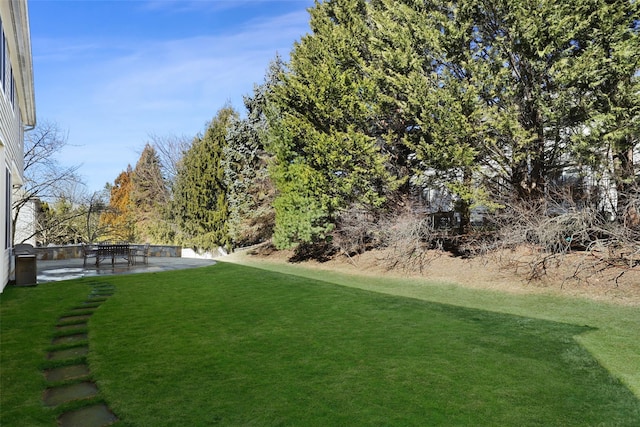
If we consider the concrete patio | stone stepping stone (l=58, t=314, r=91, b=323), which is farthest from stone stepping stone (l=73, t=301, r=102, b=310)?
the concrete patio

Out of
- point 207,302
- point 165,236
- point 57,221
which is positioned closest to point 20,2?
point 207,302

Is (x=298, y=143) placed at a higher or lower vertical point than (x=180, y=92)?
lower

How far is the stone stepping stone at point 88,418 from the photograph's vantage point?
3117mm

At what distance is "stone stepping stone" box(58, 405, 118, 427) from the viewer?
312cm

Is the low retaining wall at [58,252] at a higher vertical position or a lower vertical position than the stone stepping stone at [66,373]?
higher

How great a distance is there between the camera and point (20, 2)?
8.86 m

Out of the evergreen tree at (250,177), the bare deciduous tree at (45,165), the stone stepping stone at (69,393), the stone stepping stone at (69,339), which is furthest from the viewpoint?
the evergreen tree at (250,177)

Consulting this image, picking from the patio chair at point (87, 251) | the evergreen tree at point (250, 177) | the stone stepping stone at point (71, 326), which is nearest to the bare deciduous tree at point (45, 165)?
the patio chair at point (87, 251)

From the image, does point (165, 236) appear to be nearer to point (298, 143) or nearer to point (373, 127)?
point (298, 143)

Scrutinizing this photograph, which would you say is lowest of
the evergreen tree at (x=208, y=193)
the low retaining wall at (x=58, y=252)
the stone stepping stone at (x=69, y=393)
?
the stone stepping stone at (x=69, y=393)

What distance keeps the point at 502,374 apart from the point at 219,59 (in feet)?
53.4

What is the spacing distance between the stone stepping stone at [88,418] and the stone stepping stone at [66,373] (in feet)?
2.84

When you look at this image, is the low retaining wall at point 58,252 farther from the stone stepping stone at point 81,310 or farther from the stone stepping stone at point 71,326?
the stone stepping stone at point 71,326

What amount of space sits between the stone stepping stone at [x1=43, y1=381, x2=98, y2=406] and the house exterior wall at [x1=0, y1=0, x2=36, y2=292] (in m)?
5.94
